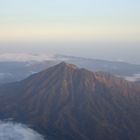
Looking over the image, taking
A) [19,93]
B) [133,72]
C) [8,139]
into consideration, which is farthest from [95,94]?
[133,72]

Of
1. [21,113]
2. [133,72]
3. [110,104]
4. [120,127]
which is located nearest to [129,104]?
[110,104]

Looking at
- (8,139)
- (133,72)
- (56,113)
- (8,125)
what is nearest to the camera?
(8,139)

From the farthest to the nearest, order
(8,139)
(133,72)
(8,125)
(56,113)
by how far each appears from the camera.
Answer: (133,72) < (56,113) < (8,125) < (8,139)

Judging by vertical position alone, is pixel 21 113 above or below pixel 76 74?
below

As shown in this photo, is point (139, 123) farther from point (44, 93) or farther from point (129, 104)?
point (44, 93)

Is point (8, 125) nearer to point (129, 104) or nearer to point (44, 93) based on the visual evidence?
point (44, 93)

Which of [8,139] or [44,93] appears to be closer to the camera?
[8,139]
